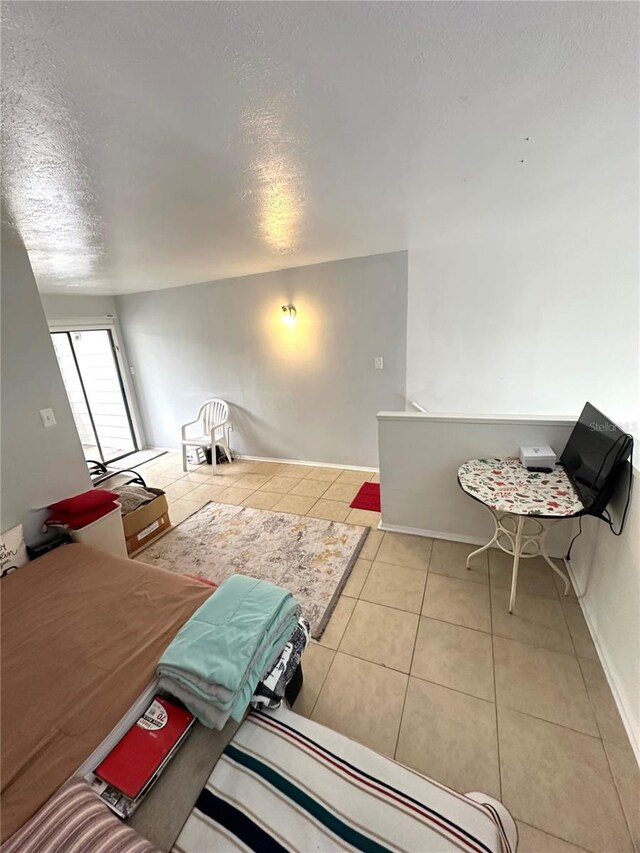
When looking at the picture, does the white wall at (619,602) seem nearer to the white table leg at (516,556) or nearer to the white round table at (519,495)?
the white round table at (519,495)

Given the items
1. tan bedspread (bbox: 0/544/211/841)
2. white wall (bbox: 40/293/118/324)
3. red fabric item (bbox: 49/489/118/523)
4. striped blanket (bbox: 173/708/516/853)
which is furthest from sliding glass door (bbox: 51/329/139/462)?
striped blanket (bbox: 173/708/516/853)

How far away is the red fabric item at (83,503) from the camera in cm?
206

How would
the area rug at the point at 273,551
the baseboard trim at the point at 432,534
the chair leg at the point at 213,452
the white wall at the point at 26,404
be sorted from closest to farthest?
the white wall at the point at 26,404, the area rug at the point at 273,551, the baseboard trim at the point at 432,534, the chair leg at the point at 213,452

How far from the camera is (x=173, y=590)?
1.50 meters

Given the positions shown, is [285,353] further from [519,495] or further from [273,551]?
[519,495]

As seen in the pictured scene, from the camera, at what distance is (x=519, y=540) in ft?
5.92

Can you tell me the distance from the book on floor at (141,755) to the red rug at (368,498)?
2.19 m

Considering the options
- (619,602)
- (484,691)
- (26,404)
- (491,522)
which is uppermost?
(26,404)

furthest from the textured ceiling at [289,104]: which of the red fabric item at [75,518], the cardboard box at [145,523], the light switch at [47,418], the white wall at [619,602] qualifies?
the cardboard box at [145,523]

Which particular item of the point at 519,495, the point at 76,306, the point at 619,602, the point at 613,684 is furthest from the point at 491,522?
the point at 76,306

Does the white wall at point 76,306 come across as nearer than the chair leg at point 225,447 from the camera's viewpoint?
Yes

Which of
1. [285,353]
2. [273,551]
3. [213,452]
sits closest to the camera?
[273,551]

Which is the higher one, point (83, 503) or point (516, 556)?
point (83, 503)

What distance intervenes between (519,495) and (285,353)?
2.82 meters
